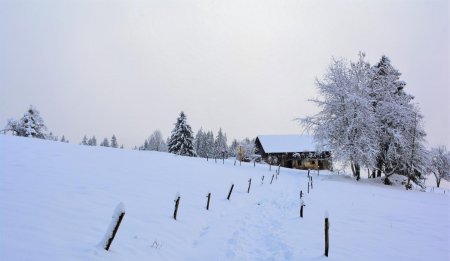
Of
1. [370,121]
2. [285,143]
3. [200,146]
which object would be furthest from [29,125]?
[200,146]

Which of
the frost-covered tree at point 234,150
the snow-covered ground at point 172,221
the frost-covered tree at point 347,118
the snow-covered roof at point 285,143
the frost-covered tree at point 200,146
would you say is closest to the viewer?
the snow-covered ground at point 172,221

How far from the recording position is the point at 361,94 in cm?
3191

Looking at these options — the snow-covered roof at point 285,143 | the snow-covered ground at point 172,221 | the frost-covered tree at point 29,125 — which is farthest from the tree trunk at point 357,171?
the frost-covered tree at point 29,125

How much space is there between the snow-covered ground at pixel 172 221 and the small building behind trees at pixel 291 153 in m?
44.4

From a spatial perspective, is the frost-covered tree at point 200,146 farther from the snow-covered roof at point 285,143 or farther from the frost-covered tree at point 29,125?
the frost-covered tree at point 29,125

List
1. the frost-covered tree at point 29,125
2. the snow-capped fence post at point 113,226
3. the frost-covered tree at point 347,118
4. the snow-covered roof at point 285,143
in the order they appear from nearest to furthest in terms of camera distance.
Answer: the snow-capped fence post at point 113,226 < the frost-covered tree at point 347,118 < the frost-covered tree at point 29,125 < the snow-covered roof at point 285,143

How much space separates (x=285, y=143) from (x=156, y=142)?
73.9 meters

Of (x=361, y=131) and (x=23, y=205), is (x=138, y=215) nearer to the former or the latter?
(x=23, y=205)

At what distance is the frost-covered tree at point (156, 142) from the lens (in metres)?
124

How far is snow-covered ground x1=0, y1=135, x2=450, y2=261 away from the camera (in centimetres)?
730

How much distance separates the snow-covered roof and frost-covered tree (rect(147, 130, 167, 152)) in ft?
206

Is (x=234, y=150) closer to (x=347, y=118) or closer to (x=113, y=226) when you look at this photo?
(x=347, y=118)

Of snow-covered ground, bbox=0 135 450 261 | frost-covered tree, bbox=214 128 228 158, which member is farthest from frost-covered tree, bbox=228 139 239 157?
snow-covered ground, bbox=0 135 450 261

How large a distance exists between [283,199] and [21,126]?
4956cm
